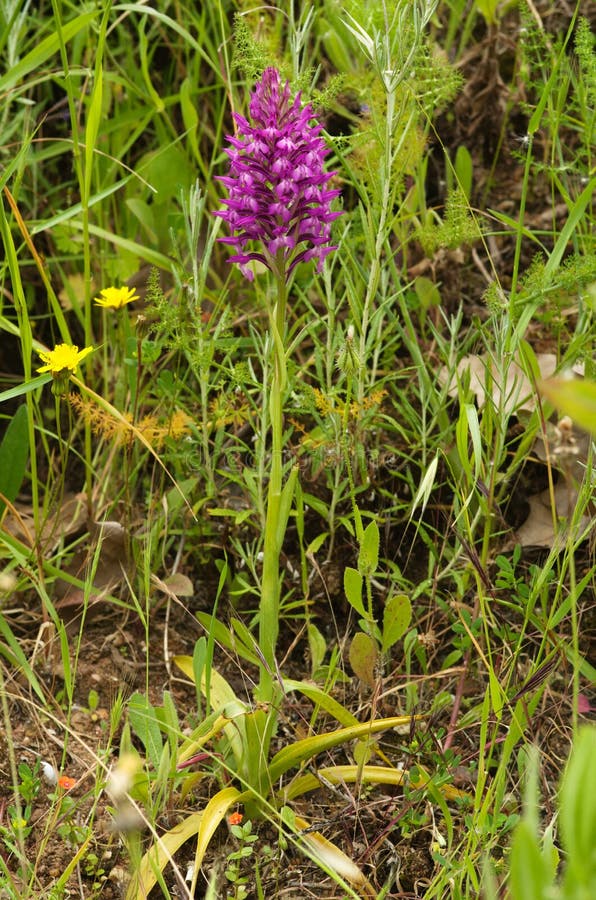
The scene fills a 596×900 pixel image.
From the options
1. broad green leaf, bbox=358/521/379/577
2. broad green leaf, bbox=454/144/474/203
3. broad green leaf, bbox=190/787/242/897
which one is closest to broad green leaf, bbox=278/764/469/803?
broad green leaf, bbox=190/787/242/897

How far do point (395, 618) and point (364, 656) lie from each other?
0.33ft

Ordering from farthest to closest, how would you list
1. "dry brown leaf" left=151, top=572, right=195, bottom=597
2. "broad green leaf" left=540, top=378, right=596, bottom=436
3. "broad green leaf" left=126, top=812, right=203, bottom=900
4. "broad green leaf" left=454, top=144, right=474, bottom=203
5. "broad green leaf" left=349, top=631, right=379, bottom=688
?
1. "broad green leaf" left=454, top=144, right=474, bottom=203
2. "dry brown leaf" left=151, top=572, right=195, bottom=597
3. "broad green leaf" left=349, top=631, right=379, bottom=688
4. "broad green leaf" left=126, top=812, right=203, bottom=900
5. "broad green leaf" left=540, top=378, right=596, bottom=436

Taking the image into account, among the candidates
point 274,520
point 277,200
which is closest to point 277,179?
point 277,200

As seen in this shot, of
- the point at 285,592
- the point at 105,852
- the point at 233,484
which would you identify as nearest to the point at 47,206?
the point at 233,484

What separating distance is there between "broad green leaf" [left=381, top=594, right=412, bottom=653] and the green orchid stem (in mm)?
250

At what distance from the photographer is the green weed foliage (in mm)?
1771

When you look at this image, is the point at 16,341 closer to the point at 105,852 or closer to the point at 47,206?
the point at 47,206

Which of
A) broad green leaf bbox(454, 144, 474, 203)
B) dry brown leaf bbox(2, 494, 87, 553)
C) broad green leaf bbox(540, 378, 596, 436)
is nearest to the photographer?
broad green leaf bbox(540, 378, 596, 436)

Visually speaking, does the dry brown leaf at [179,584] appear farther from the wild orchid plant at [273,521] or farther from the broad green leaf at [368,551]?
the broad green leaf at [368,551]

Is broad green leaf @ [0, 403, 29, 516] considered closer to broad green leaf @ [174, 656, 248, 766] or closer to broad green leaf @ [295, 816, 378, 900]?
broad green leaf @ [174, 656, 248, 766]

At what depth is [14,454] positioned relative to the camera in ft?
7.68

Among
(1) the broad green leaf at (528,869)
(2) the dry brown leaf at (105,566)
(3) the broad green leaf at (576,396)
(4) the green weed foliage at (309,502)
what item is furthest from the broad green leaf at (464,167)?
(1) the broad green leaf at (528,869)

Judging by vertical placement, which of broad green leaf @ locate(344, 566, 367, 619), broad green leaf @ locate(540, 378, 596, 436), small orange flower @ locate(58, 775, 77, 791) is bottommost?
small orange flower @ locate(58, 775, 77, 791)

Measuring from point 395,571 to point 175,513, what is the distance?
55 cm
